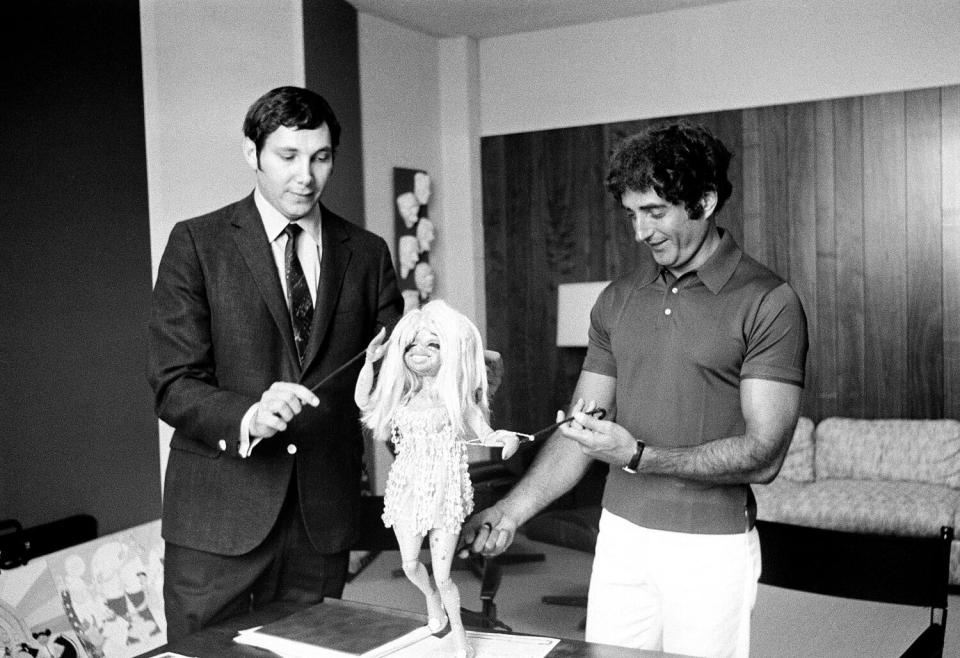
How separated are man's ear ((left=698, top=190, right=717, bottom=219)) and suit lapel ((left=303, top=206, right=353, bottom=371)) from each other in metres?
0.74

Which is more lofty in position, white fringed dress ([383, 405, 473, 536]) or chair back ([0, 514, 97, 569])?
white fringed dress ([383, 405, 473, 536])

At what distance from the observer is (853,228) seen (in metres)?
5.81

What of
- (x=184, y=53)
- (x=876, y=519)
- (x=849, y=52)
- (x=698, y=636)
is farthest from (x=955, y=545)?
(x=184, y=53)

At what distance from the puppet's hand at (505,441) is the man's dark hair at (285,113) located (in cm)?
68

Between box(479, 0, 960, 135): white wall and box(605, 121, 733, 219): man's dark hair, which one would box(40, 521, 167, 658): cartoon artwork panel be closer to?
box(605, 121, 733, 219): man's dark hair

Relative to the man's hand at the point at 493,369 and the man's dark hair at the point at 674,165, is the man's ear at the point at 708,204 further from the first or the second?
the man's hand at the point at 493,369

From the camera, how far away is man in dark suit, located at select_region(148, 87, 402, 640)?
6.66 ft

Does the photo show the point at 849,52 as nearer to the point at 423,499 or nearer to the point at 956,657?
the point at 956,657

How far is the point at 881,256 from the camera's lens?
5746mm

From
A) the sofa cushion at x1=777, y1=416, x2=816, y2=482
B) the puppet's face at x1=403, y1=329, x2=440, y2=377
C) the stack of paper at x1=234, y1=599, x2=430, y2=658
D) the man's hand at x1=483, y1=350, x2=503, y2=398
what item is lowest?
the sofa cushion at x1=777, y1=416, x2=816, y2=482

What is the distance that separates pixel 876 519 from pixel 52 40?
13.9 ft

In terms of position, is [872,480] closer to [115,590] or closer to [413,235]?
[413,235]

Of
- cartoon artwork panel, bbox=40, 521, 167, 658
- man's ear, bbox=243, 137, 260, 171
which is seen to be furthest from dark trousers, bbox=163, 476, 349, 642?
cartoon artwork panel, bbox=40, 521, 167, 658

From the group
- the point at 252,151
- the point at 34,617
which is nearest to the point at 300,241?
the point at 252,151
